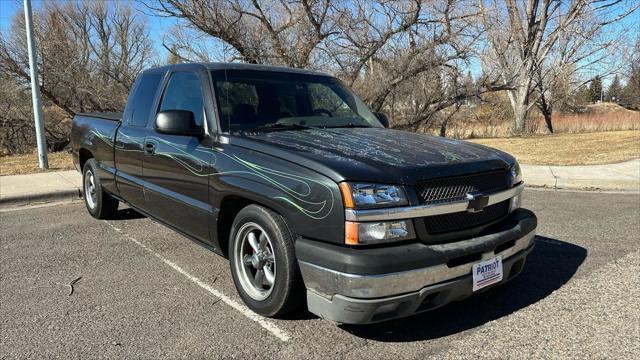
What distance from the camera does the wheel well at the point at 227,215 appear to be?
12.2 feet

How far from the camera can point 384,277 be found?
2.82 m

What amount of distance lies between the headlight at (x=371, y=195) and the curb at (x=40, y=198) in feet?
22.0

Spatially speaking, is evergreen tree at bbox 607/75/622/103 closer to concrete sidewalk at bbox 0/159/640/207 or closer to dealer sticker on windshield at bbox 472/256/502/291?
concrete sidewalk at bbox 0/159/640/207

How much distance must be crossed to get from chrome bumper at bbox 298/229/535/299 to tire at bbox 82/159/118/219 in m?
4.11

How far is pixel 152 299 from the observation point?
3.93 meters

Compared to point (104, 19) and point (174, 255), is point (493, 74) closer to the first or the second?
point (174, 255)

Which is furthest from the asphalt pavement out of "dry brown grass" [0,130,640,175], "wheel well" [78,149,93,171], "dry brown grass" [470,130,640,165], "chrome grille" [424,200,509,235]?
"dry brown grass" [470,130,640,165]

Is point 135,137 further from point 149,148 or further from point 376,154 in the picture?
point 376,154

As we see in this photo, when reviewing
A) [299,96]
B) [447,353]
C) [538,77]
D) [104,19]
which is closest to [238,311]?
[447,353]

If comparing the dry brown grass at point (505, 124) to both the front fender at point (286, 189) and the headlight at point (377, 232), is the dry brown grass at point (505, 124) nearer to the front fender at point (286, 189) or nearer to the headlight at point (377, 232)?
the front fender at point (286, 189)

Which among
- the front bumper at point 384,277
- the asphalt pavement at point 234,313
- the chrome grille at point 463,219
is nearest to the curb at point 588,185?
the asphalt pavement at point 234,313

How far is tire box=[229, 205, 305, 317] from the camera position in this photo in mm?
3186

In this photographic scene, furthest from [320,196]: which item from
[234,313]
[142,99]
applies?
[142,99]

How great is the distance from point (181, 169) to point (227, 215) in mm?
659
